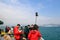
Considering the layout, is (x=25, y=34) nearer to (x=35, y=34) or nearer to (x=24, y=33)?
(x=24, y=33)

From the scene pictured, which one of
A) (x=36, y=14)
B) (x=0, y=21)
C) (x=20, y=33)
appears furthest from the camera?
(x=0, y=21)

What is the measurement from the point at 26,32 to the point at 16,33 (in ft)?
4.54

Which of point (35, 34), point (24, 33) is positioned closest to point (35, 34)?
point (35, 34)

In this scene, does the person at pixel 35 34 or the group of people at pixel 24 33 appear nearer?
Answer: the person at pixel 35 34

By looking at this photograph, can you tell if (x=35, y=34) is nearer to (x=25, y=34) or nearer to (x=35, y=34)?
(x=35, y=34)

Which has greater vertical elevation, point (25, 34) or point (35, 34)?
point (35, 34)

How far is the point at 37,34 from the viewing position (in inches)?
672

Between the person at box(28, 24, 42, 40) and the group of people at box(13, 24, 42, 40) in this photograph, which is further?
the group of people at box(13, 24, 42, 40)

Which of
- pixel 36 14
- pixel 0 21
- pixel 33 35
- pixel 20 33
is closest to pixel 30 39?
pixel 33 35

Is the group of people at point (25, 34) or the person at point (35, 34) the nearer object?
the person at point (35, 34)

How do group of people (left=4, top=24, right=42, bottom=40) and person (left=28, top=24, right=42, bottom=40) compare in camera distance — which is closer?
person (left=28, top=24, right=42, bottom=40)

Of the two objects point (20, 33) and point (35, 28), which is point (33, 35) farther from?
point (20, 33)

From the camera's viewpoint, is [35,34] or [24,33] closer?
[35,34]

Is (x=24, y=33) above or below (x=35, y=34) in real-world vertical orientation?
below
